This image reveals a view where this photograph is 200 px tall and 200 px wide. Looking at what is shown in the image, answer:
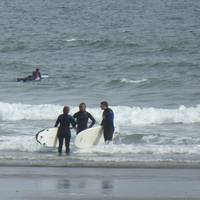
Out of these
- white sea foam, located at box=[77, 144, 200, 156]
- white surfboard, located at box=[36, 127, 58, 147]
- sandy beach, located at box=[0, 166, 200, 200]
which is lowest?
sandy beach, located at box=[0, 166, 200, 200]

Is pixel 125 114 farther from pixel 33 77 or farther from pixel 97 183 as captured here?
pixel 97 183

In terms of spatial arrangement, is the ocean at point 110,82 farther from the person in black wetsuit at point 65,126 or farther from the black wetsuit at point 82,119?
the black wetsuit at point 82,119

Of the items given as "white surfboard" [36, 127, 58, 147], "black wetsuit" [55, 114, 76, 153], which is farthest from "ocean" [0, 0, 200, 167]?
"black wetsuit" [55, 114, 76, 153]

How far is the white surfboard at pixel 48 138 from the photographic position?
21.3 metres

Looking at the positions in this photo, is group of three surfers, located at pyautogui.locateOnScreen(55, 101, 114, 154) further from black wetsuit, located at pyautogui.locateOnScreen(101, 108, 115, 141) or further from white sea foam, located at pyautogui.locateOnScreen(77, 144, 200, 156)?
white sea foam, located at pyautogui.locateOnScreen(77, 144, 200, 156)

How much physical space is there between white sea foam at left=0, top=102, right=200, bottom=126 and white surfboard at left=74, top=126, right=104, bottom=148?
5003mm

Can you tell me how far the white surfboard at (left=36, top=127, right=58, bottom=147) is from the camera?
21344 mm

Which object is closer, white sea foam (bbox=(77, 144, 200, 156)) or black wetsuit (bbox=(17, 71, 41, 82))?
white sea foam (bbox=(77, 144, 200, 156))

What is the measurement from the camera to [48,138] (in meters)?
21.4

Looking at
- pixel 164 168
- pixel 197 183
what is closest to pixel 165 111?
pixel 164 168

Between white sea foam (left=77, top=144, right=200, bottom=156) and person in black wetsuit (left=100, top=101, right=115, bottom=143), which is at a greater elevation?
person in black wetsuit (left=100, top=101, right=115, bottom=143)

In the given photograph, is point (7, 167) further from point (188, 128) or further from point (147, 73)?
point (147, 73)

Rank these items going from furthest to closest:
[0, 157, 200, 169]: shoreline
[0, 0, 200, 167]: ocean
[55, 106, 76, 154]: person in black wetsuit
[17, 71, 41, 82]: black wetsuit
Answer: [17, 71, 41, 82]: black wetsuit
[0, 0, 200, 167]: ocean
[55, 106, 76, 154]: person in black wetsuit
[0, 157, 200, 169]: shoreline

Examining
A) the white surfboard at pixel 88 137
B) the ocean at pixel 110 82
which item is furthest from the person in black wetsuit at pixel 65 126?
the white surfboard at pixel 88 137
